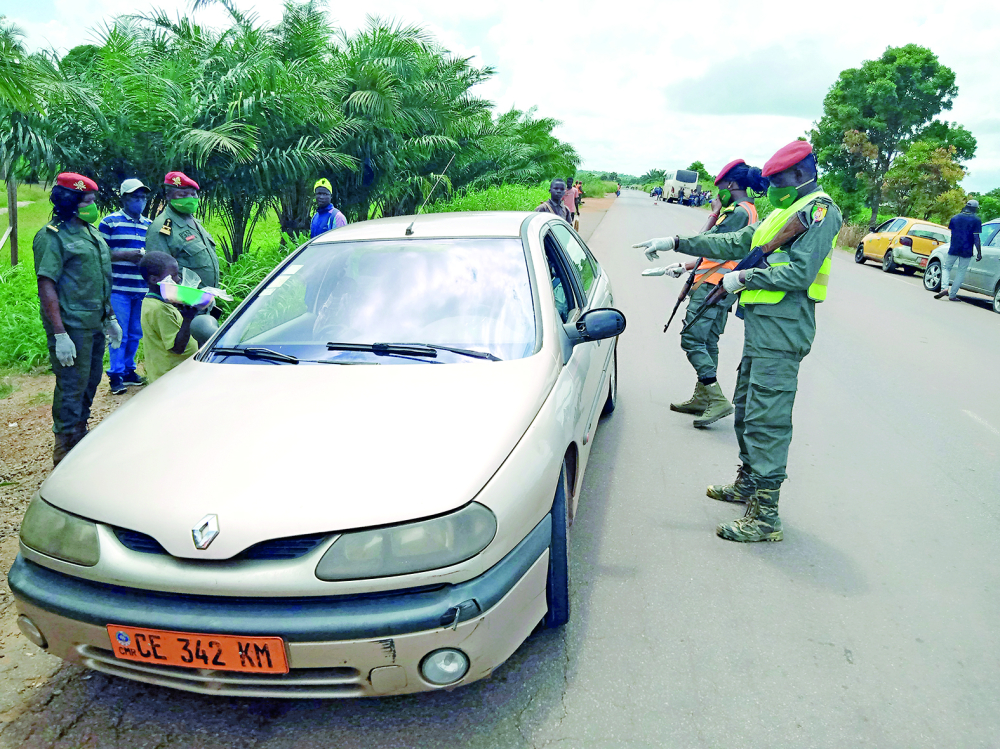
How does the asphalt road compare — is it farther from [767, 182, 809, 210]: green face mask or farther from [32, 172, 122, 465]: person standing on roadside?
[32, 172, 122, 465]: person standing on roadside

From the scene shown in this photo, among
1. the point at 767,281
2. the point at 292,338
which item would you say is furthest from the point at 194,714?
the point at 767,281

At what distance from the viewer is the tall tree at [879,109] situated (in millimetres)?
32406

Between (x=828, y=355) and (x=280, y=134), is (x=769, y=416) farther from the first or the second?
(x=280, y=134)

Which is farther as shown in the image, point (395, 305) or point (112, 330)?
point (112, 330)

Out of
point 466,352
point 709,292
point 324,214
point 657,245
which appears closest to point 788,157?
point 657,245

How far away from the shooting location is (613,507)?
406cm

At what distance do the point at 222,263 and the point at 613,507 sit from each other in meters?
7.10

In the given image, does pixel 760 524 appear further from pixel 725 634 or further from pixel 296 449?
pixel 296 449

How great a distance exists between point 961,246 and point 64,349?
14.3 meters

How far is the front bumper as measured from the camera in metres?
2.07

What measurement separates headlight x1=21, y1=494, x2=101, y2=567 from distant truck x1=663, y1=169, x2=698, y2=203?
60750 millimetres

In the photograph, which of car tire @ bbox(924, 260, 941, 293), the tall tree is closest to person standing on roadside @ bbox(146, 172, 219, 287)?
car tire @ bbox(924, 260, 941, 293)

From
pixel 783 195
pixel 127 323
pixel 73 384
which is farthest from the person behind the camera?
pixel 127 323

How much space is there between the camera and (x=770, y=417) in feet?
12.3
